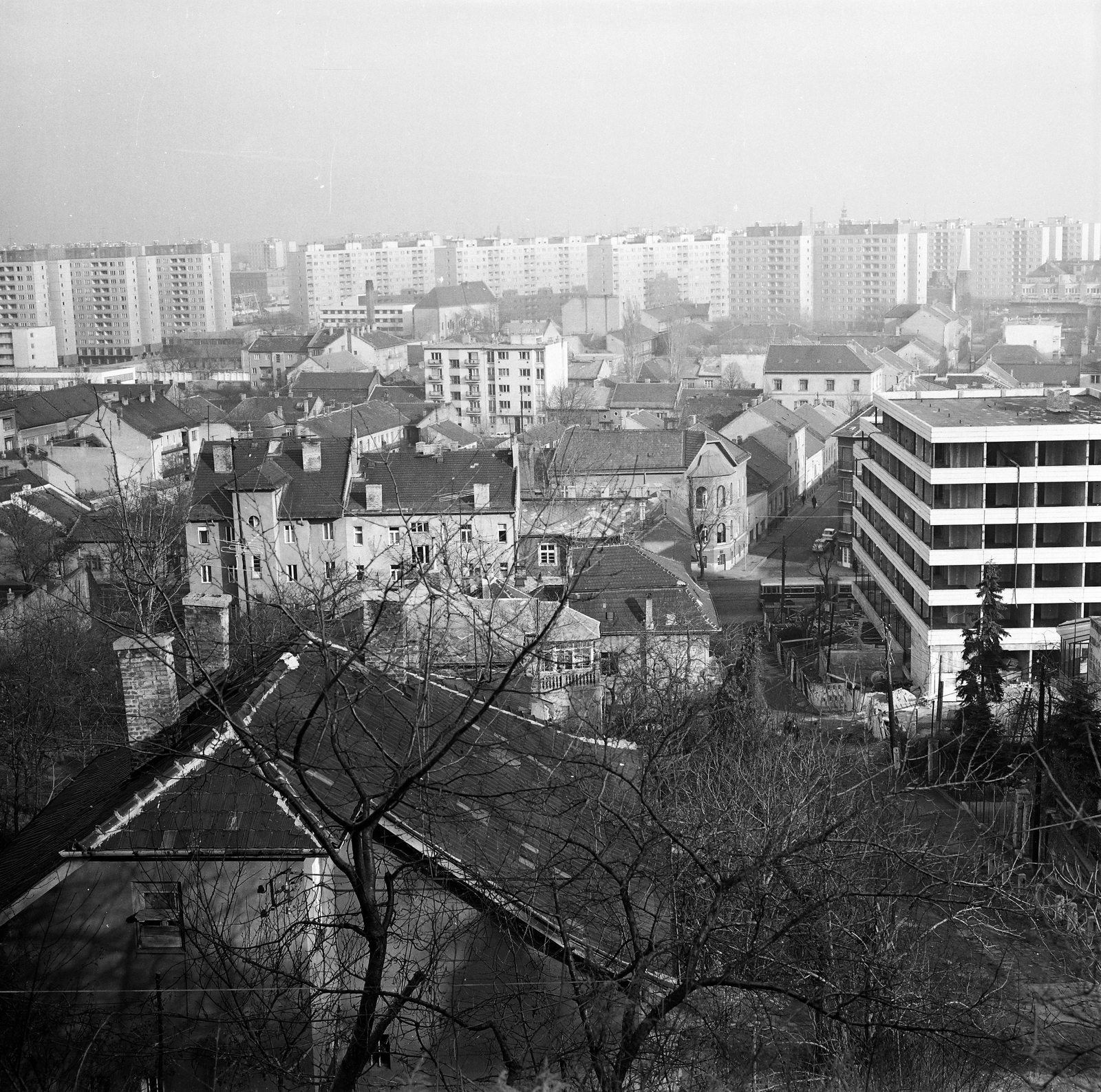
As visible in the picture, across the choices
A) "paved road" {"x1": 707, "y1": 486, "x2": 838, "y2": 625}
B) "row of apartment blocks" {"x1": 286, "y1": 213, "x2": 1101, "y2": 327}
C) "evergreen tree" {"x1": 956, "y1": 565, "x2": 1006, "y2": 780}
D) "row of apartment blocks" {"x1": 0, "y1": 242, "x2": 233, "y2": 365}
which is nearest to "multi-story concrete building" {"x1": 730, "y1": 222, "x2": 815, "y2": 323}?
"row of apartment blocks" {"x1": 286, "y1": 213, "x2": 1101, "y2": 327}

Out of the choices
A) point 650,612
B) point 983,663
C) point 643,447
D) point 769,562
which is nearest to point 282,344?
point 643,447

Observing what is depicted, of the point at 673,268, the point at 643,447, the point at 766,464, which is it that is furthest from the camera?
the point at 673,268

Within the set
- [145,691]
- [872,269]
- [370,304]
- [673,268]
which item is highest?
[673,268]

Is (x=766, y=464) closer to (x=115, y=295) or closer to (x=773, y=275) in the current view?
(x=115, y=295)

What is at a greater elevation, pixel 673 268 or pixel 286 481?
pixel 673 268

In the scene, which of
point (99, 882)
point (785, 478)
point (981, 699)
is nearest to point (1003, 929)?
point (99, 882)

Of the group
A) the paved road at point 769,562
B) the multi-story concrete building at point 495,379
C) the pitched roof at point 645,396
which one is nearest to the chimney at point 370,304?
the multi-story concrete building at point 495,379

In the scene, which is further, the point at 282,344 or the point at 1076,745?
the point at 282,344

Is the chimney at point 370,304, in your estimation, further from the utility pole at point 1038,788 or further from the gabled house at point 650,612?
the utility pole at point 1038,788
